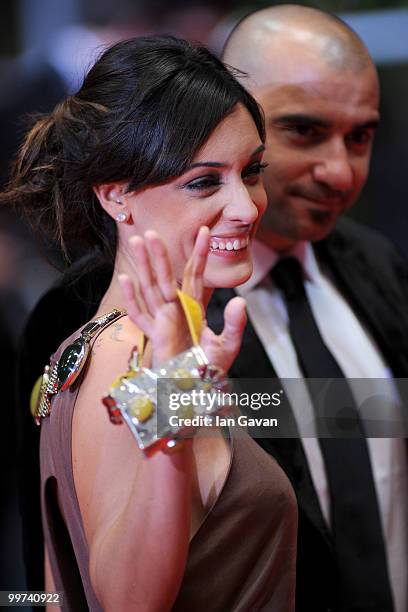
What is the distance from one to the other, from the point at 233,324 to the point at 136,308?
76 millimetres

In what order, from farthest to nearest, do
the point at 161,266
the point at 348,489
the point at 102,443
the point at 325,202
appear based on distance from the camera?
the point at 325,202 → the point at 348,489 → the point at 102,443 → the point at 161,266

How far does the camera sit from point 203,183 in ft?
2.74

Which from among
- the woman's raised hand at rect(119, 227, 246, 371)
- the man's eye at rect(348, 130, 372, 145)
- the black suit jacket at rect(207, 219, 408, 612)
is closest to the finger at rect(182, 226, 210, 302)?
the woman's raised hand at rect(119, 227, 246, 371)

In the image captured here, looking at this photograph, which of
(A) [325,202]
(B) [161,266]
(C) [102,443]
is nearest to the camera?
(B) [161,266]

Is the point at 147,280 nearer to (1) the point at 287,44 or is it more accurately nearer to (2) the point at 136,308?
(2) the point at 136,308

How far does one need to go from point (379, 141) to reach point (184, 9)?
0.51 meters

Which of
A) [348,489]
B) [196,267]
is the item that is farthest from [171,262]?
[348,489]

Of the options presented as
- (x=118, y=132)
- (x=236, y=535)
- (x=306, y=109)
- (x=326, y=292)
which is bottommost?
(x=236, y=535)

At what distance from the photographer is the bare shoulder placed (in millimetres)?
751

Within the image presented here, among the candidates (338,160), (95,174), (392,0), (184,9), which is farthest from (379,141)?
(95,174)

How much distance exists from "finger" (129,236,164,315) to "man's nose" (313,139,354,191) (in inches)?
22.7

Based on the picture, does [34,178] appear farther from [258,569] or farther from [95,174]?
[258,569]

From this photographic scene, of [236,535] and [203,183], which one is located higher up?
[203,183]

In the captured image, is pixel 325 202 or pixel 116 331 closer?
pixel 116 331
